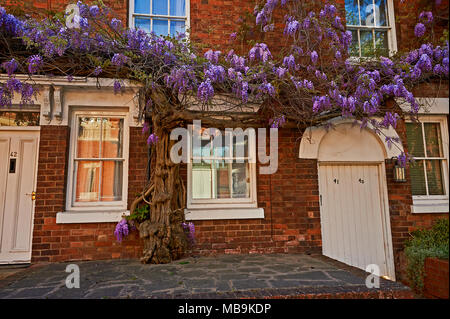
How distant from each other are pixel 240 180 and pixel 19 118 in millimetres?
4136

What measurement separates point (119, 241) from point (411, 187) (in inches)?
220

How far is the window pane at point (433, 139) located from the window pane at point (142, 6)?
610 cm

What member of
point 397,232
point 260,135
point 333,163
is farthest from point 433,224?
point 260,135

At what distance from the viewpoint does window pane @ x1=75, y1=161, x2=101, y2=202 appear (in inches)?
193

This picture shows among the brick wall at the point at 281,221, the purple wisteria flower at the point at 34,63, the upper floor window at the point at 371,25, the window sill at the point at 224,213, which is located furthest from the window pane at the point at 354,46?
the purple wisteria flower at the point at 34,63

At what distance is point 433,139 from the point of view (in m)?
5.69

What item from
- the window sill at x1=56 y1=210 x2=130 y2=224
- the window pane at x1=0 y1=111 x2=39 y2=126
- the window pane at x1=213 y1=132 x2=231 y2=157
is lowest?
the window sill at x1=56 y1=210 x2=130 y2=224

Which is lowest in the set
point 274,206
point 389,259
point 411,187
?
point 389,259

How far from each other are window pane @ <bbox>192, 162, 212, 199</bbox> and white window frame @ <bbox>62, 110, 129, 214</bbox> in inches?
47.7

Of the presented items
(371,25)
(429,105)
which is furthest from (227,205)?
(371,25)

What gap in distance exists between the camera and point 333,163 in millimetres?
5457

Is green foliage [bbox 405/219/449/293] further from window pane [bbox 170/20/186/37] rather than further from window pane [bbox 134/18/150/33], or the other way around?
window pane [bbox 134/18/150/33]

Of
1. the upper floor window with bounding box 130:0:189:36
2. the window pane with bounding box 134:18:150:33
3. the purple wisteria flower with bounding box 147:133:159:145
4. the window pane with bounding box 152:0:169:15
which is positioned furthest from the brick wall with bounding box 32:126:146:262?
the window pane with bounding box 152:0:169:15
